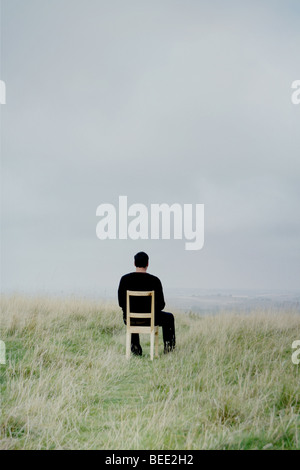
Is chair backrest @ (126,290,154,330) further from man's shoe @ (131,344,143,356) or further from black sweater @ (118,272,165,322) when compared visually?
man's shoe @ (131,344,143,356)

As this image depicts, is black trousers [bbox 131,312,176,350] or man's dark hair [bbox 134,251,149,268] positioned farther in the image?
black trousers [bbox 131,312,176,350]

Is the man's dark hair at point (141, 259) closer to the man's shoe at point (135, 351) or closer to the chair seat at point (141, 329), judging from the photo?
the chair seat at point (141, 329)

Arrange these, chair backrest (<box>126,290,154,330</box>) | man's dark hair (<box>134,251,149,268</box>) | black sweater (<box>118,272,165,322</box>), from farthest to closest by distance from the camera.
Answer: black sweater (<box>118,272,165,322</box>), man's dark hair (<box>134,251,149,268</box>), chair backrest (<box>126,290,154,330</box>)

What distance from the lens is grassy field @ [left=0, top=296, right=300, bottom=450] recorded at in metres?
3.41

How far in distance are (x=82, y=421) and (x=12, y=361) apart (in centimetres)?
226

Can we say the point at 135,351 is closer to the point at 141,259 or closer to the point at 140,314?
the point at 140,314

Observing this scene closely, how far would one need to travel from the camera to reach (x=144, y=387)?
502cm

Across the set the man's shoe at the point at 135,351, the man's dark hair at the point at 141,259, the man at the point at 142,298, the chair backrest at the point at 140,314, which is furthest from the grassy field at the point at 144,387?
the man's dark hair at the point at 141,259

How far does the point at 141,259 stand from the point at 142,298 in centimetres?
68

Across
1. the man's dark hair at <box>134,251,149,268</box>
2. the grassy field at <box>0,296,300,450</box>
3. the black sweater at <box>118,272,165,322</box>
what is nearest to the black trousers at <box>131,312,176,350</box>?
the black sweater at <box>118,272,165,322</box>

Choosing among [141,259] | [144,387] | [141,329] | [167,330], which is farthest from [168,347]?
[144,387]

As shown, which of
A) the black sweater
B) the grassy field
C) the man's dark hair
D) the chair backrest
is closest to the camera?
the grassy field
